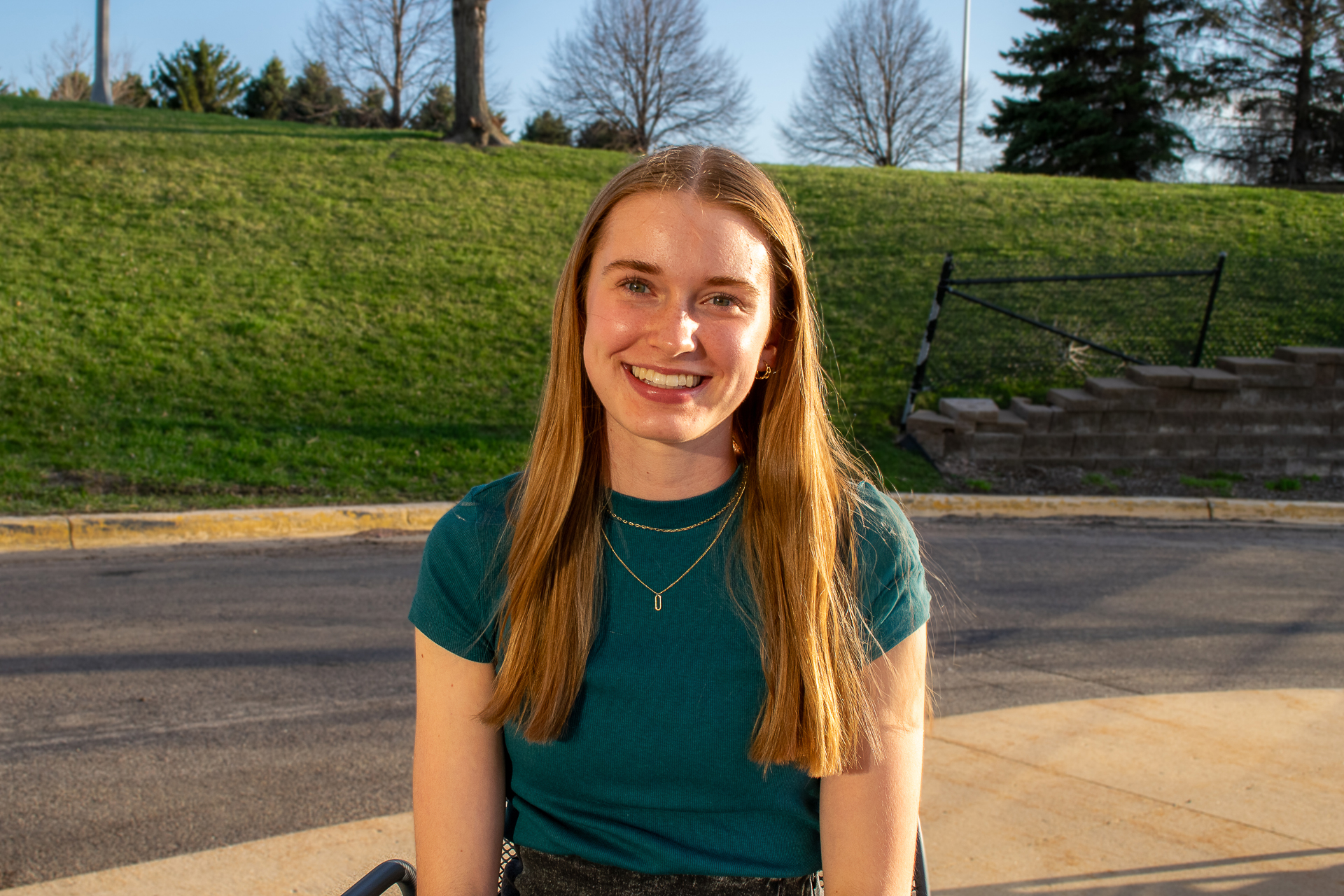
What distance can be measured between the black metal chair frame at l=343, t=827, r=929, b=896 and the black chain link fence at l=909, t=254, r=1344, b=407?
28.7ft

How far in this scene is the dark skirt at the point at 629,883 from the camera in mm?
1610

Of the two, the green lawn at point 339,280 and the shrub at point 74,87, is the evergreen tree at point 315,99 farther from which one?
the green lawn at point 339,280

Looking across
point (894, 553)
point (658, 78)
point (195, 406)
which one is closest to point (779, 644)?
point (894, 553)

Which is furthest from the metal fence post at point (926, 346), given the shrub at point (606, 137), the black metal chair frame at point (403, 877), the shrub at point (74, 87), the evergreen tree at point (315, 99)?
the shrub at point (74, 87)

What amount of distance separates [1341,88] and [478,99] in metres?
26.0

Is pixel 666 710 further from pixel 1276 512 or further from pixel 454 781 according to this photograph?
pixel 1276 512

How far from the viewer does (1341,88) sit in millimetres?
29641

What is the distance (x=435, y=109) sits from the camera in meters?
38.8

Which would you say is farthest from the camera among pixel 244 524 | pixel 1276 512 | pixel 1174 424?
pixel 1174 424

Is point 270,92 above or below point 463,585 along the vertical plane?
above

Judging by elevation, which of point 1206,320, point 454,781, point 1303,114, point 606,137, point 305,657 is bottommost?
point 305,657

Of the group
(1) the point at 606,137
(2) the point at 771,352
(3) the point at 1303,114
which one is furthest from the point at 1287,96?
(2) the point at 771,352

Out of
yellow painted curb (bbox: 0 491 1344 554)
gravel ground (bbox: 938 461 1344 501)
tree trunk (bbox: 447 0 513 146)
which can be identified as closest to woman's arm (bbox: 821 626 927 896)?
yellow painted curb (bbox: 0 491 1344 554)

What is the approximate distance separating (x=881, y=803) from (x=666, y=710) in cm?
38
